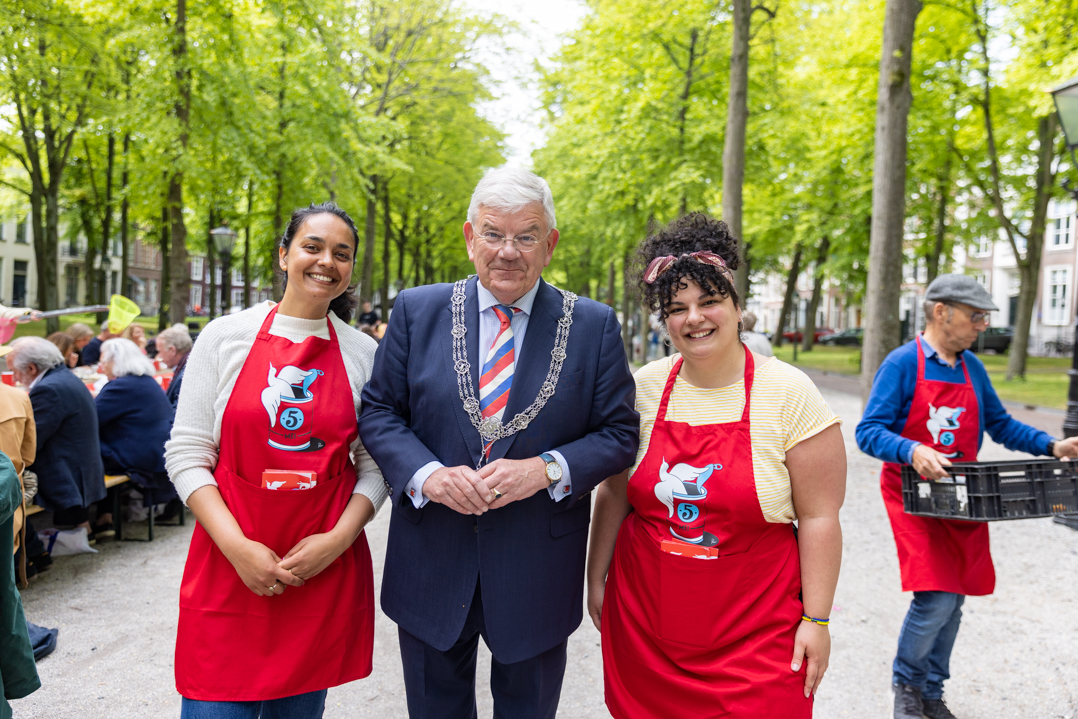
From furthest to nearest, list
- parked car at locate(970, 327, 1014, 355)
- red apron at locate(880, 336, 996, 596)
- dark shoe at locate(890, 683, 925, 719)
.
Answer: parked car at locate(970, 327, 1014, 355) → dark shoe at locate(890, 683, 925, 719) → red apron at locate(880, 336, 996, 596)

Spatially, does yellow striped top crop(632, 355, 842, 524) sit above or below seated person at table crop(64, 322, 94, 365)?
above

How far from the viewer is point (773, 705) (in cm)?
188

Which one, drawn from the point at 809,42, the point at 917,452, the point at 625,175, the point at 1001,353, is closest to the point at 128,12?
the point at 625,175

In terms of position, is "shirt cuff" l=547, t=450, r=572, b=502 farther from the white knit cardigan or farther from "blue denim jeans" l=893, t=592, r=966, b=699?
"blue denim jeans" l=893, t=592, r=966, b=699

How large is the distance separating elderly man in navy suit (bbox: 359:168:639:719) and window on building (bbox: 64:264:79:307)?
5363 cm

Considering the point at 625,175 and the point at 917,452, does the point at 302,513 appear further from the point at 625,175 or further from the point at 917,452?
the point at 625,175

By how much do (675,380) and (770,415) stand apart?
32 centimetres

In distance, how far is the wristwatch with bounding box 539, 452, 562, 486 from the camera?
1994 millimetres

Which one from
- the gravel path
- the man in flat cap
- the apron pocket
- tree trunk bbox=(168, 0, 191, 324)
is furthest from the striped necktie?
tree trunk bbox=(168, 0, 191, 324)

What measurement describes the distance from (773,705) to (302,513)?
143 cm

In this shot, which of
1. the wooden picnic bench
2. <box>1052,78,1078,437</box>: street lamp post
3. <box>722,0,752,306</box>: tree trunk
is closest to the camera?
the wooden picnic bench

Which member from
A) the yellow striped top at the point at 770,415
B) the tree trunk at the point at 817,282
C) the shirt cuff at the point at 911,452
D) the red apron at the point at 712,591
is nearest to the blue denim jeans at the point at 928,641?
the shirt cuff at the point at 911,452

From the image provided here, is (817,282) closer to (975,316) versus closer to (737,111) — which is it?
(737,111)

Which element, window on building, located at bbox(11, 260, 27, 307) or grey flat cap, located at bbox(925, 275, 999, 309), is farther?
window on building, located at bbox(11, 260, 27, 307)
